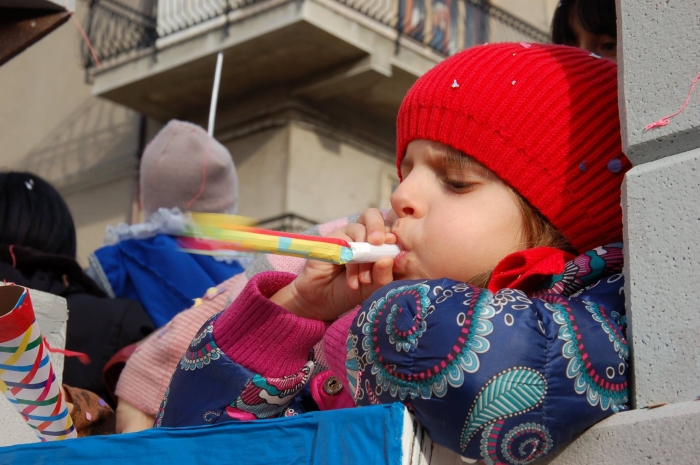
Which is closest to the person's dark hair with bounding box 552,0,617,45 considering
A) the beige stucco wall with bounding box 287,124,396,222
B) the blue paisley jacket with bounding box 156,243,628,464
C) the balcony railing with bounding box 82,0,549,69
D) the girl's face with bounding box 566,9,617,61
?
the girl's face with bounding box 566,9,617,61

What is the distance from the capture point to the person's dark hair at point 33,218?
123 inches

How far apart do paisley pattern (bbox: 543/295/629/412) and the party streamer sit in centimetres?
40

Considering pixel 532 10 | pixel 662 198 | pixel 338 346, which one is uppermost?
pixel 662 198

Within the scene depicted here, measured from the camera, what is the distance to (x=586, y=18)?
2.70 m

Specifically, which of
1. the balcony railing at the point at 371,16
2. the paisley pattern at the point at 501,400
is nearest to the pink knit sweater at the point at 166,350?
the paisley pattern at the point at 501,400

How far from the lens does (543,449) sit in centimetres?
115

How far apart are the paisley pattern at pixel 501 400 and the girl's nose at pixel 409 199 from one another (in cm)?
47

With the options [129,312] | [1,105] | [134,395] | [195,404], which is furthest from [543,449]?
[1,105]

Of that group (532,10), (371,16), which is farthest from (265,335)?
(532,10)

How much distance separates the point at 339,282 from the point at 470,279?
24cm

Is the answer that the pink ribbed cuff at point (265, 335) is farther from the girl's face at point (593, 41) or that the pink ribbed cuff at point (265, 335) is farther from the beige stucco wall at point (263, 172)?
the beige stucco wall at point (263, 172)

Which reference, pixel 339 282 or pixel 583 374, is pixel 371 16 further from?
pixel 583 374

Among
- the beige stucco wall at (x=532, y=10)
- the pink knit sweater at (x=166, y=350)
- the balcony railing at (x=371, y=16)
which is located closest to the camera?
the pink knit sweater at (x=166, y=350)

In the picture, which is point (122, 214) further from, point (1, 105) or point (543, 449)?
point (543, 449)
